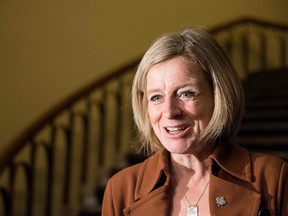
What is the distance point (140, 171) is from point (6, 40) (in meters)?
3.49

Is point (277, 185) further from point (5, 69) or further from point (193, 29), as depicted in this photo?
point (5, 69)

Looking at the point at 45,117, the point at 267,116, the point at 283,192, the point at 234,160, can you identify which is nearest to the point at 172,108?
the point at 234,160

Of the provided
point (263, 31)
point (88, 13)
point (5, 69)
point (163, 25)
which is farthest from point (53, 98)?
point (263, 31)

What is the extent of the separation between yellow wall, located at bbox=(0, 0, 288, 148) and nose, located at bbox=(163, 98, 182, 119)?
346 cm

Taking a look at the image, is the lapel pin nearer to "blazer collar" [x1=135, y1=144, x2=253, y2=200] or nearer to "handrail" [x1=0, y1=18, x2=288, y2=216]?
"blazer collar" [x1=135, y1=144, x2=253, y2=200]

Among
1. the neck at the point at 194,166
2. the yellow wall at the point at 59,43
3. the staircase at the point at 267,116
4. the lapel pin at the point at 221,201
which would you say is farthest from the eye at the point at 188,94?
the yellow wall at the point at 59,43

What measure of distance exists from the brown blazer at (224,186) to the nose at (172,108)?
183 millimetres

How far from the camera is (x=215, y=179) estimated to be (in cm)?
135

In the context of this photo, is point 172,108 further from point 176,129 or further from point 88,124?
point 88,124

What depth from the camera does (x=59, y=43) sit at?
15.9 feet

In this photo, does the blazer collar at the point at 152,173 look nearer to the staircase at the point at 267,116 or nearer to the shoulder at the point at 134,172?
the shoulder at the point at 134,172

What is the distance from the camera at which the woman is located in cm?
131

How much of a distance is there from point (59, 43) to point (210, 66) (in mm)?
3713

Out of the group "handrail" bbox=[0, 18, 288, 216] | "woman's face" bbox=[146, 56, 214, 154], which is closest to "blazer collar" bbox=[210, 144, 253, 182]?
"woman's face" bbox=[146, 56, 214, 154]
